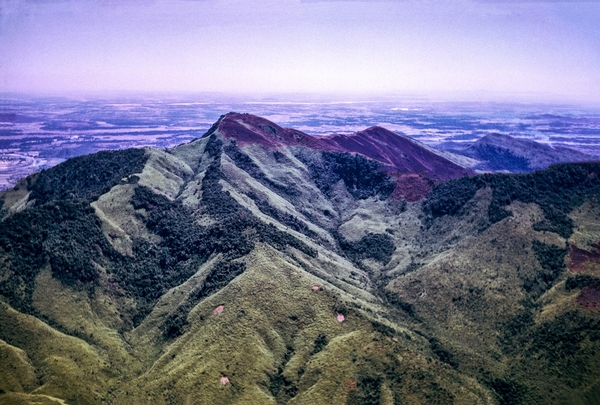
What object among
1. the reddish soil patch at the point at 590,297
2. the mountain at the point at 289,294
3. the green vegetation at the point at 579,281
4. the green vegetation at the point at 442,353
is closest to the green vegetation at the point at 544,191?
the mountain at the point at 289,294

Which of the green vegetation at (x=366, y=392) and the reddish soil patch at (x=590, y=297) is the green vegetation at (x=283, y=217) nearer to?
the green vegetation at (x=366, y=392)

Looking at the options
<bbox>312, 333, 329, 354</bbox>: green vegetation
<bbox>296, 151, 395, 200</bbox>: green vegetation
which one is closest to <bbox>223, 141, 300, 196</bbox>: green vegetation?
<bbox>296, 151, 395, 200</bbox>: green vegetation

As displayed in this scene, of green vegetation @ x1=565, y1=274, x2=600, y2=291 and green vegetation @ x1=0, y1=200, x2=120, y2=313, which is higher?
green vegetation @ x1=0, y1=200, x2=120, y2=313

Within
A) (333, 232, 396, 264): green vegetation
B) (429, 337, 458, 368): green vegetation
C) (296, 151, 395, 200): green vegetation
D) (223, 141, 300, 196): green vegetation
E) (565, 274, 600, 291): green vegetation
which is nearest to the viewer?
(429, 337, 458, 368): green vegetation

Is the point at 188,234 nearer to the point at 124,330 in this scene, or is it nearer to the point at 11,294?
the point at 124,330

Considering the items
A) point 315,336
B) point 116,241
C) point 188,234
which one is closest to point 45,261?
point 116,241

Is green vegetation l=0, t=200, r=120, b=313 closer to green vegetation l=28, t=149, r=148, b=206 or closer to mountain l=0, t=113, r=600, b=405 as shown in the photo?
mountain l=0, t=113, r=600, b=405
